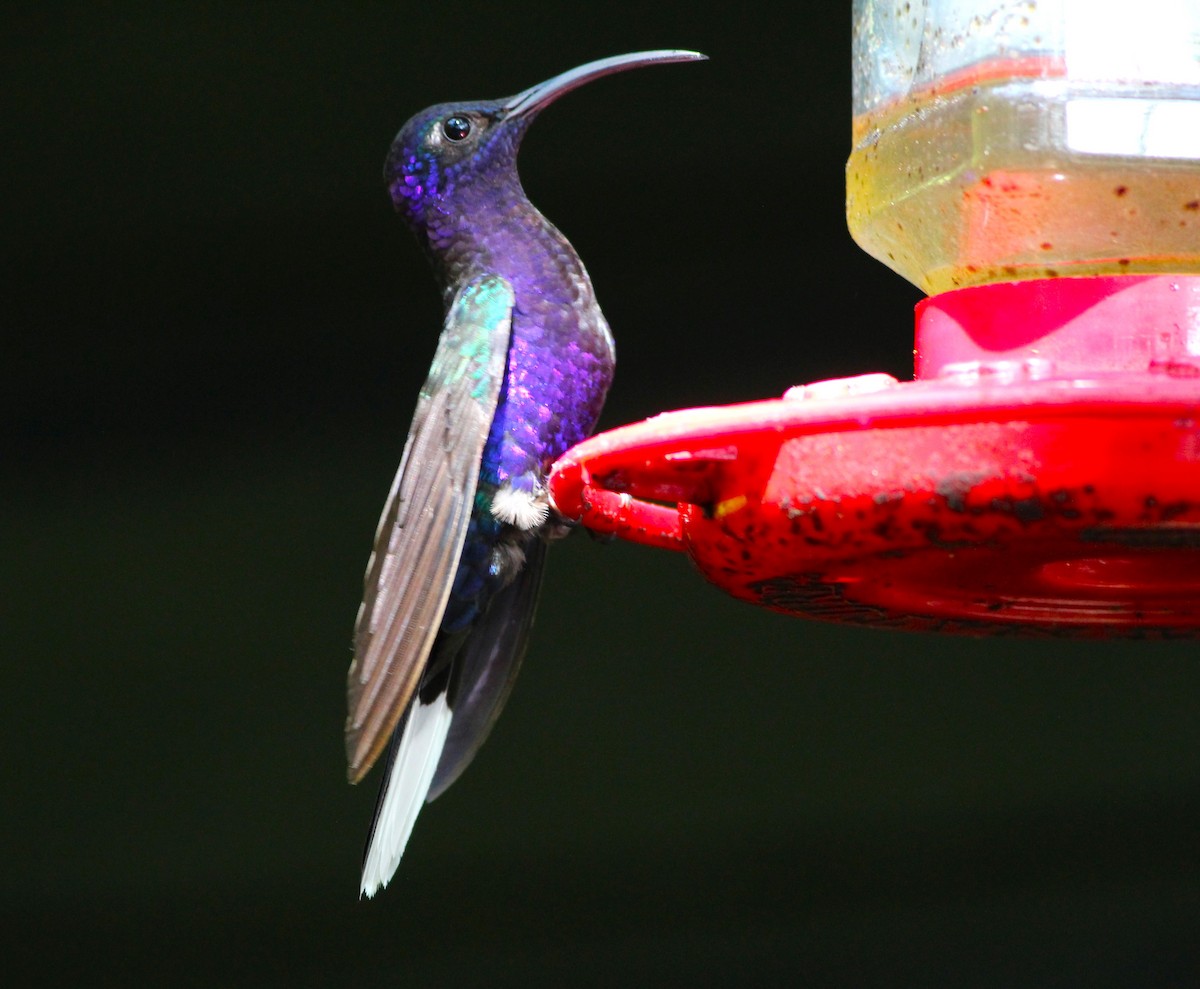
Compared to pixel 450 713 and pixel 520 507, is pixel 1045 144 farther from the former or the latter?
pixel 450 713

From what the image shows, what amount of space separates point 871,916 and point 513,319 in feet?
4.15

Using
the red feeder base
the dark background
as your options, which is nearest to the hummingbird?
the dark background

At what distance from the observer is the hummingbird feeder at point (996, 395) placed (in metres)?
1.07

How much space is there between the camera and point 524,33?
10.2 ft

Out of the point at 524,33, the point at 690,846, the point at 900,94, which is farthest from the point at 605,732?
the point at 900,94

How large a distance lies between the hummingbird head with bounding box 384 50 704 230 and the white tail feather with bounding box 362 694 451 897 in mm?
768

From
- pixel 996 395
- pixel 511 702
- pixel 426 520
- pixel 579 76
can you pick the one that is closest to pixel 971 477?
pixel 996 395

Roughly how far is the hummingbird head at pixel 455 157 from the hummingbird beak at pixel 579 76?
0.03 meters

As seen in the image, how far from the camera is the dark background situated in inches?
124

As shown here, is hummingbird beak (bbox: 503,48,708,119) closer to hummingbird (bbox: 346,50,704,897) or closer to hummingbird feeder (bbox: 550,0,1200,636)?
hummingbird (bbox: 346,50,704,897)

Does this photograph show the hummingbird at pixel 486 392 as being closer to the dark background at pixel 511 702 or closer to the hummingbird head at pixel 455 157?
the hummingbird head at pixel 455 157

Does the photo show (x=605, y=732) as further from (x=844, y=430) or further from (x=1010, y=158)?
(x=844, y=430)

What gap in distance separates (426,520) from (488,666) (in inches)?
17.4

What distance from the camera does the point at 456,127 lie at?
278 cm
